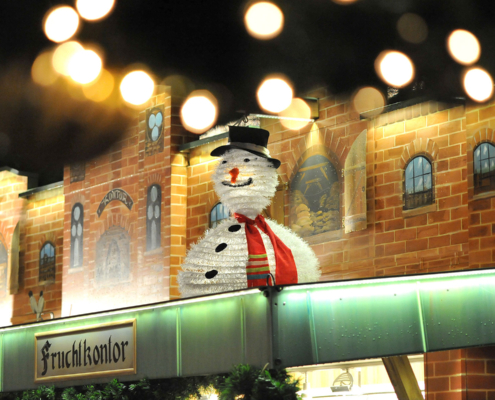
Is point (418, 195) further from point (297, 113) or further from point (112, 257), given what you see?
point (112, 257)

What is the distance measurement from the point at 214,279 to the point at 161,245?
4758 mm

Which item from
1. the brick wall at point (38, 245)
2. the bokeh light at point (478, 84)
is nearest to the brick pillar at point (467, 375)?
the bokeh light at point (478, 84)

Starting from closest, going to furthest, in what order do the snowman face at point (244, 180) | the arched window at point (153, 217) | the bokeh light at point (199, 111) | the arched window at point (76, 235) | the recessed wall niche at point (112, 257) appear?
the snowman face at point (244, 180) < the bokeh light at point (199, 111) < the arched window at point (153, 217) < the recessed wall niche at point (112, 257) < the arched window at point (76, 235)

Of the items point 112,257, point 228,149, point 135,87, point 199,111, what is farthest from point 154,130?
point 228,149

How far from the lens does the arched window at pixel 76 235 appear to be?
1069 centimetres

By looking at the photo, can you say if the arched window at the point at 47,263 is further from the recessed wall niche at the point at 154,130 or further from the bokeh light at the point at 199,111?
the bokeh light at the point at 199,111

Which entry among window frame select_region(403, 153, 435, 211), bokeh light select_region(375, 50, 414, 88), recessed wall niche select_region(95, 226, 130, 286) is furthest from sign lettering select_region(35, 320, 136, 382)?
recessed wall niche select_region(95, 226, 130, 286)

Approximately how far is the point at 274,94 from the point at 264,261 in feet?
11.2

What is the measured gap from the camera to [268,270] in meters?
4.66

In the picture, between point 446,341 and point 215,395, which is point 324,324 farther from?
point 215,395

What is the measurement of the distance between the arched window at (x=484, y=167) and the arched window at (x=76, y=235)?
5.91 meters

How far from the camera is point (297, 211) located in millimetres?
8180

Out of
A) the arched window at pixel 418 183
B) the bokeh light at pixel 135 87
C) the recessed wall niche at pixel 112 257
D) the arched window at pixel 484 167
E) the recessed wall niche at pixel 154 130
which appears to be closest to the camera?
the arched window at pixel 484 167

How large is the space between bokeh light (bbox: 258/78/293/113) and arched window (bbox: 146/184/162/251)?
2.38 m
